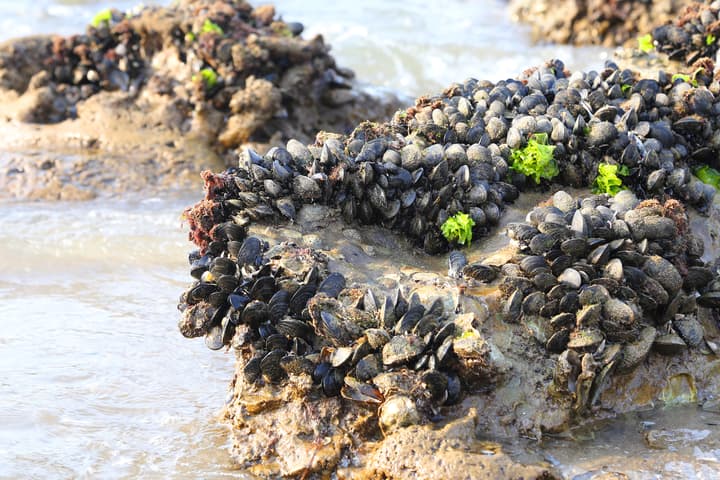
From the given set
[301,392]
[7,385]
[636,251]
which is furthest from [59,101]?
[636,251]

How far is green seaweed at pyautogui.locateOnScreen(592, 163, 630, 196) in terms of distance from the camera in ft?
17.9

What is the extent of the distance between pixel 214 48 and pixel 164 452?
Result: 6.57 meters

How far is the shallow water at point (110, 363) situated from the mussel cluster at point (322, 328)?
57cm

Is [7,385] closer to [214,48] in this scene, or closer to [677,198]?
[677,198]

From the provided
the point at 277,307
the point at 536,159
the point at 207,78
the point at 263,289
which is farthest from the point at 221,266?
the point at 207,78

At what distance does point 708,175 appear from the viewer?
5867 mm

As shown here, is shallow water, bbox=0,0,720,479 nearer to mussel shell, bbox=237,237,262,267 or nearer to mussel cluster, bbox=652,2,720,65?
mussel shell, bbox=237,237,262,267

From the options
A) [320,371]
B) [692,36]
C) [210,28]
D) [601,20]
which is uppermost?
[601,20]

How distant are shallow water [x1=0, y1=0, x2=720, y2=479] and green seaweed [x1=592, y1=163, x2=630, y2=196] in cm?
134

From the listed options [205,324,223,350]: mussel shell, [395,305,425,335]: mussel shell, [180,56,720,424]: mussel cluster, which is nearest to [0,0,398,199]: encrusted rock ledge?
[180,56,720,424]: mussel cluster

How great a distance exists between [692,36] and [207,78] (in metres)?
5.53

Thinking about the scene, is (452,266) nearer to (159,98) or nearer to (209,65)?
(209,65)

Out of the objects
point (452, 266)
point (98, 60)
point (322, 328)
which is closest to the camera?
point (322, 328)

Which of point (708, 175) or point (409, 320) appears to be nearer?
point (409, 320)
